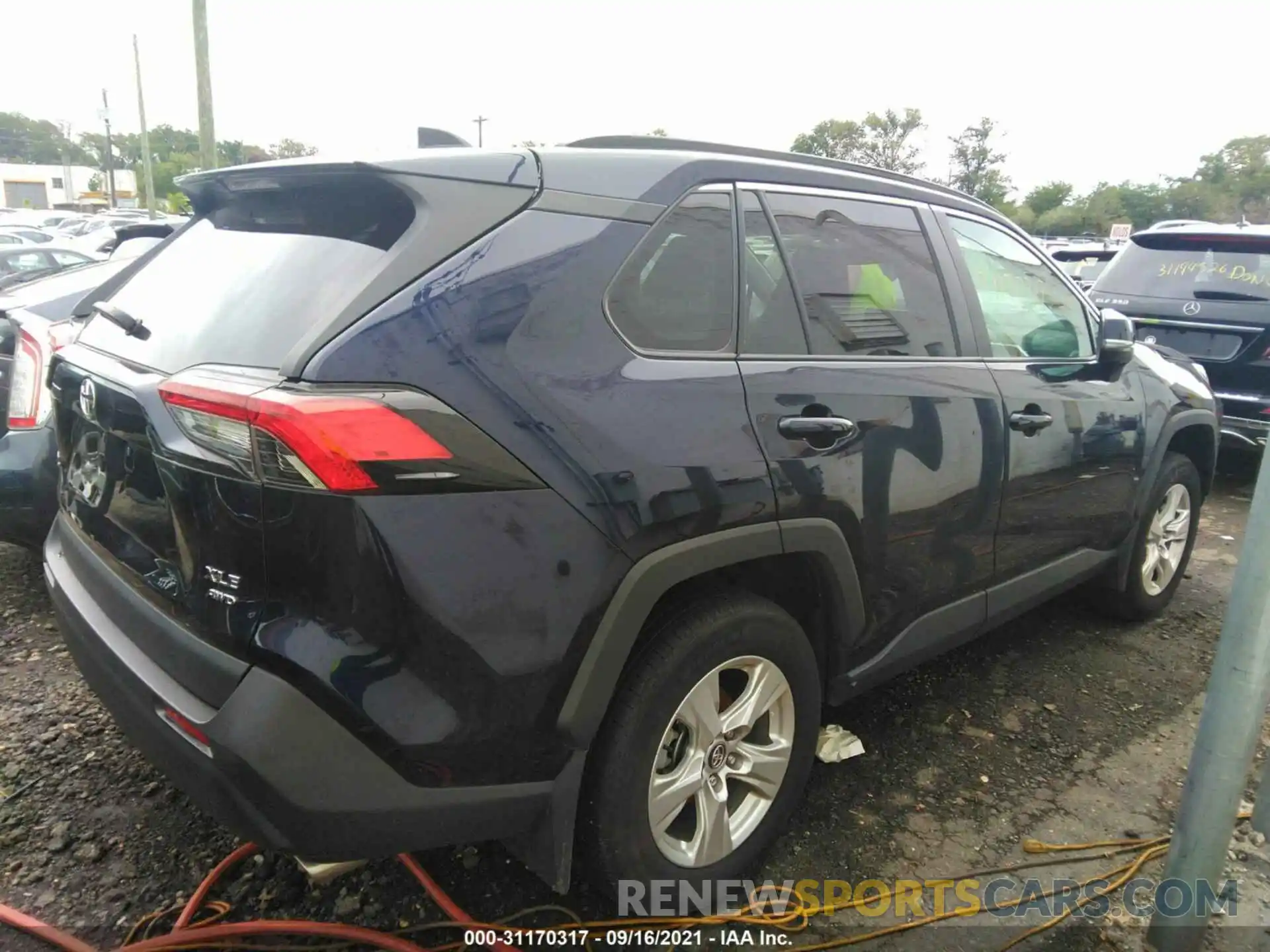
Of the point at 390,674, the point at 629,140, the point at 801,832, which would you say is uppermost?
the point at 629,140

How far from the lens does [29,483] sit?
3.03 meters

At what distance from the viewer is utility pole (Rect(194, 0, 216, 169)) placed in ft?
44.3

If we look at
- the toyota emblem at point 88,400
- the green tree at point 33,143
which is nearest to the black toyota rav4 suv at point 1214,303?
the toyota emblem at point 88,400

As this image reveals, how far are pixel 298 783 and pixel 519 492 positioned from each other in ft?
2.08

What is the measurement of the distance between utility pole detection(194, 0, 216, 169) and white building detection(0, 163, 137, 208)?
6585 cm

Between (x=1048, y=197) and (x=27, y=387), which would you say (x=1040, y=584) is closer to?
(x=27, y=387)

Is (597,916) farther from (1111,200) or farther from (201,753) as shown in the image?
(1111,200)

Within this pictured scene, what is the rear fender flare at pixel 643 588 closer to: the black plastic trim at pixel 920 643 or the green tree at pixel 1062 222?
the black plastic trim at pixel 920 643

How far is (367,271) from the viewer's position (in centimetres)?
163

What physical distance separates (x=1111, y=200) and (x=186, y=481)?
63.7 m

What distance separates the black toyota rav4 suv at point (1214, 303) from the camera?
5688 millimetres

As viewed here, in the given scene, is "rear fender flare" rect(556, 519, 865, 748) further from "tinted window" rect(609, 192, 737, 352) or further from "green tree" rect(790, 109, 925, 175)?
"green tree" rect(790, 109, 925, 175)

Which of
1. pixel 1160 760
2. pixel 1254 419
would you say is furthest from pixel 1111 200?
pixel 1160 760

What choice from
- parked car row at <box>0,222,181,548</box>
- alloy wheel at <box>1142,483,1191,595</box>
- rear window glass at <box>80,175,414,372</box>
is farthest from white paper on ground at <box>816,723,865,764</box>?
parked car row at <box>0,222,181,548</box>
